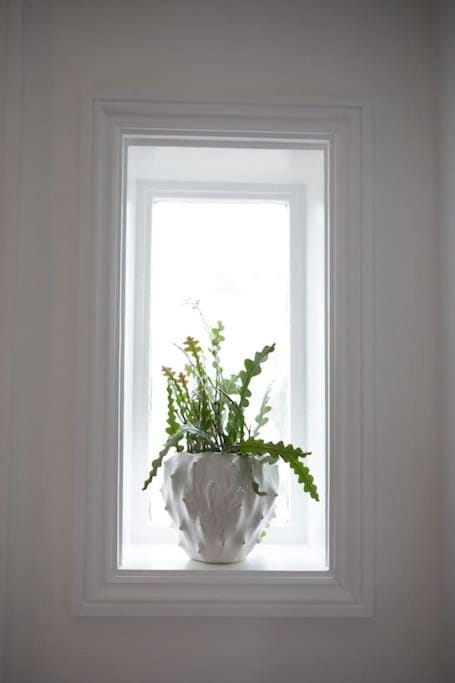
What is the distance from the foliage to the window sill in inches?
6.9

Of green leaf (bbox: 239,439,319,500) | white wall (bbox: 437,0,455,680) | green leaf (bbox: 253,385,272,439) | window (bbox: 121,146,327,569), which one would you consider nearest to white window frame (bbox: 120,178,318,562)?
window (bbox: 121,146,327,569)

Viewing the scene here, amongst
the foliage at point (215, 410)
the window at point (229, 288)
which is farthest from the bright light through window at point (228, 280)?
the foliage at point (215, 410)

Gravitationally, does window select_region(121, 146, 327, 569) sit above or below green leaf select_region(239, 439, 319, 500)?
above

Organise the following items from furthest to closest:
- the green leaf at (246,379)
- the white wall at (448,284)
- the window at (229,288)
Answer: the window at (229,288), the green leaf at (246,379), the white wall at (448,284)

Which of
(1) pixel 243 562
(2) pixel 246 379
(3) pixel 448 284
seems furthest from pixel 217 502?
(3) pixel 448 284

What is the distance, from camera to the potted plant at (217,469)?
54.2 inches

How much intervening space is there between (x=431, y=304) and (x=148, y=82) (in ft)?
2.57

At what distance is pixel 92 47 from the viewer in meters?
1.41

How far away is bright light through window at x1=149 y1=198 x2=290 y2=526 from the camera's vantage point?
1.66m

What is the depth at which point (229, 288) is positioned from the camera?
5.52 feet

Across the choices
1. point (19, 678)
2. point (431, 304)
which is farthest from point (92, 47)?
point (19, 678)

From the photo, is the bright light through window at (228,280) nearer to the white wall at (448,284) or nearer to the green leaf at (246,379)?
the green leaf at (246,379)

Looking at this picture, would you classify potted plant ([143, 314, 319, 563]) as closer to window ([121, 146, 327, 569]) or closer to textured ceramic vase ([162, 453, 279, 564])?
textured ceramic vase ([162, 453, 279, 564])

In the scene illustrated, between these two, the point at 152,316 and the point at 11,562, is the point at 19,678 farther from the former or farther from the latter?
the point at 152,316
